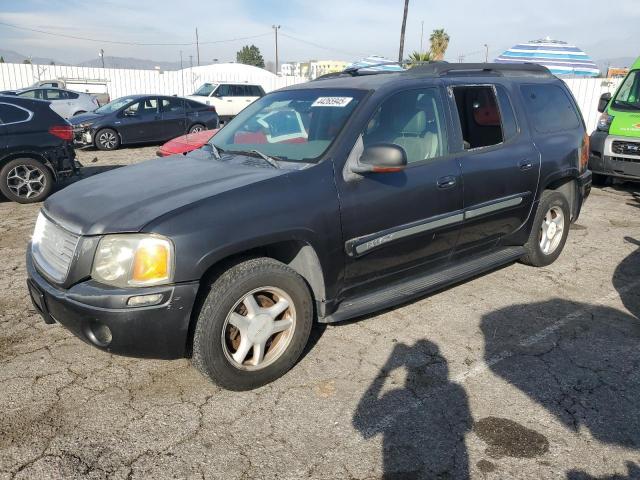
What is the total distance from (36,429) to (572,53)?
21171 mm

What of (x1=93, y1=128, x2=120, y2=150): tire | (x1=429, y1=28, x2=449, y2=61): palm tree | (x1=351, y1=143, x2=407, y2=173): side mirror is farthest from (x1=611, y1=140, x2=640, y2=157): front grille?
(x1=429, y1=28, x2=449, y2=61): palm tree

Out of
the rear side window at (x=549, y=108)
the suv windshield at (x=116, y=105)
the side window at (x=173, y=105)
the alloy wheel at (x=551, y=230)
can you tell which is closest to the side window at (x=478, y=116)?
the rear side window at (x=549, y=108)

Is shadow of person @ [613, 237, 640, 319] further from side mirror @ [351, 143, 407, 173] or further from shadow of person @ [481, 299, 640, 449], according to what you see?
side mirror @ [351, 143, 407, 173]

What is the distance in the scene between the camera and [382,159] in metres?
3.13

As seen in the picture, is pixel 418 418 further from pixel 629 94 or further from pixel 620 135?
pixel 629 94

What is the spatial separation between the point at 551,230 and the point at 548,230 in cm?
5

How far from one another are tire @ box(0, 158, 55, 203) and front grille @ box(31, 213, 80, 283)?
16.7 feet

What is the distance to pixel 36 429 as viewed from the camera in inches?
107

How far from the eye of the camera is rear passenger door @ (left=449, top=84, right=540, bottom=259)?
12.9 feet

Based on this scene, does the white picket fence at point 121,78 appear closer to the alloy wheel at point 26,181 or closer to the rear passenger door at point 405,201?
the alloy wheel at point 26,181

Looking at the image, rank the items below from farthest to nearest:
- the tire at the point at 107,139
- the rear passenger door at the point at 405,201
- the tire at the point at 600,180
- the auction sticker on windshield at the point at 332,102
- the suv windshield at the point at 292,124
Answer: the tire at the point at 107,139 → the tire at the point at 600,180 → the auction sticker on windshield at the point at 332,102 → the suv windshield at the point at 292,124 → the rear passenger door at the point at 405,201

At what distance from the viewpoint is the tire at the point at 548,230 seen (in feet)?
15.8

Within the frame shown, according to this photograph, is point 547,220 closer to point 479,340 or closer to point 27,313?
point 479,340

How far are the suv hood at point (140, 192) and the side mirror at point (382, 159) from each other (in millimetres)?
501
